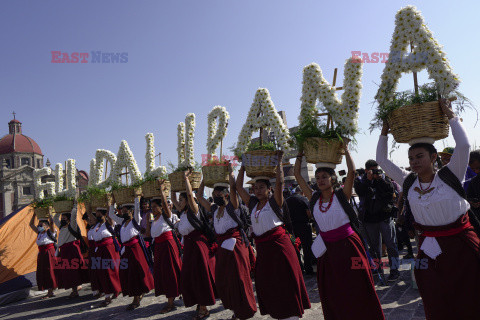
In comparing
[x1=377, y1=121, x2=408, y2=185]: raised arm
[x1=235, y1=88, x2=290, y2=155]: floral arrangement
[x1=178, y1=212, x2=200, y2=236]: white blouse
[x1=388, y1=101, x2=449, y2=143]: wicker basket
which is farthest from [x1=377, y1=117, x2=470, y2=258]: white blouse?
[x1=178, y1=212, x2=200, y2=236]: white blouse

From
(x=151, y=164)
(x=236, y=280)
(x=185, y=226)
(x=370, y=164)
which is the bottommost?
(x=236, y=280)

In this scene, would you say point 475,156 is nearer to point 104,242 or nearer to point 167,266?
point 167,266

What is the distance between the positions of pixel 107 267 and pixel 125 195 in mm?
1804

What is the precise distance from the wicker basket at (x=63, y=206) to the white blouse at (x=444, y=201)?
9.29 metres

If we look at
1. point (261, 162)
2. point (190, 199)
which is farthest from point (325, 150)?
point (190, 199)

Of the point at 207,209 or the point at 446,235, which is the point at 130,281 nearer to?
the point at 207,209

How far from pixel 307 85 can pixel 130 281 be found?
217 inches

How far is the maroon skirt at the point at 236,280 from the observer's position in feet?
→ 16.5

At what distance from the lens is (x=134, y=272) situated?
23.9 feet

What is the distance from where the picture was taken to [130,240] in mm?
7469

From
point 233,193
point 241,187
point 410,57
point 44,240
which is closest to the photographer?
point 410,57

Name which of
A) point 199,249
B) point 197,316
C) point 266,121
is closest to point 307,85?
point 266,121

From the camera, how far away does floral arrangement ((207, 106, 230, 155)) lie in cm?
653

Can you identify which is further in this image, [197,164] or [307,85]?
[197,164]
